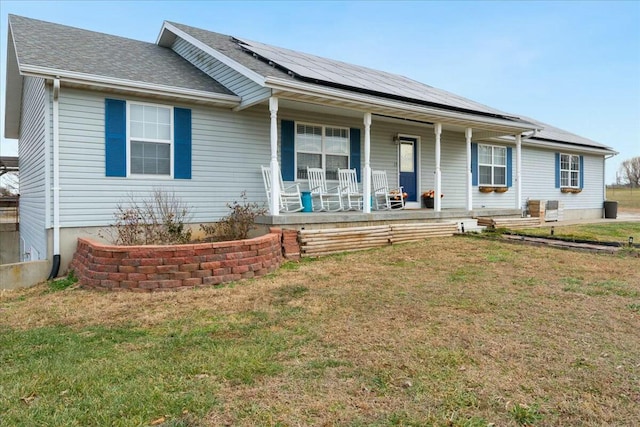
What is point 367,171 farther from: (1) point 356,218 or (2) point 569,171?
(2) point 569,171

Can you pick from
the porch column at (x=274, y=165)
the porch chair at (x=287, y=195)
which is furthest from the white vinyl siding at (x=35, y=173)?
the porch chair at (x=287, y=195)

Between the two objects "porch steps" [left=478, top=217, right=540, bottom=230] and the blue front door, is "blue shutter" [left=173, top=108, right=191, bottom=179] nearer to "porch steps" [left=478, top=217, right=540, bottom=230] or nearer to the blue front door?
the blue front door

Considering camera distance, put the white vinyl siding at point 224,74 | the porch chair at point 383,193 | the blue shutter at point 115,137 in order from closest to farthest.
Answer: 1. the blue shutter at point 115,137
2. the white vinyl siding at point 224,74
3. the porch chair at point 383,193

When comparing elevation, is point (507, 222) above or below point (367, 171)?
below

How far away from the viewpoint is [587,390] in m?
2.63

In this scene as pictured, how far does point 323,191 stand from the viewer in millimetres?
9891

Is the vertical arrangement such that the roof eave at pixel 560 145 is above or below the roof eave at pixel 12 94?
below

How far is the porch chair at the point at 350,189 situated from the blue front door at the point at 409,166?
1932 mm

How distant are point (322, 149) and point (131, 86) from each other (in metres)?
4.36

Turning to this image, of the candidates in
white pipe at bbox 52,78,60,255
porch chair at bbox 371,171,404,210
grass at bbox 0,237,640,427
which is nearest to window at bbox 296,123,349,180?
porch chair at bbox 371,171,404,210

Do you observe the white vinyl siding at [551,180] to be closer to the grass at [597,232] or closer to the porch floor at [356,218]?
the grass at [597,232]

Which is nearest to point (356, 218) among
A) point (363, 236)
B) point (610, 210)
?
point (363, 236)

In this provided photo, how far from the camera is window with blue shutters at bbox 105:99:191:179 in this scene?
7414mm

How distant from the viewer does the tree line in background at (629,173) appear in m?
54.8
